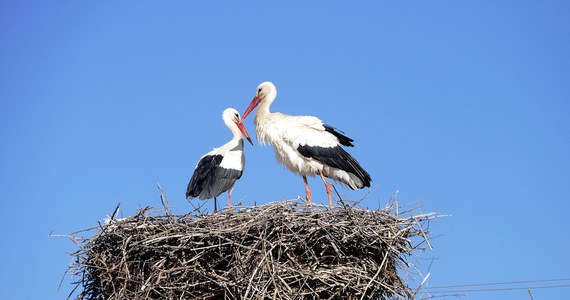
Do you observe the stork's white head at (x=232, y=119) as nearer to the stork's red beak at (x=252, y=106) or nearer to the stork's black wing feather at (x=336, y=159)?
the stork's red beak at (x=252, y=106)

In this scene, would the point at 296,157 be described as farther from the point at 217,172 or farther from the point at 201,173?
the point at 201,173

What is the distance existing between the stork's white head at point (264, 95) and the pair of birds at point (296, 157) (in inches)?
15.0

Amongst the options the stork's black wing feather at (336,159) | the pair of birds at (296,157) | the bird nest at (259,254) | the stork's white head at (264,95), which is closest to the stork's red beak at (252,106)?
the stork's white head at (264,95)

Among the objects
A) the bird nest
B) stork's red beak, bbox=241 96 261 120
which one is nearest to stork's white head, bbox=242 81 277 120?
stork's red beak, bbox=241 96 261 120

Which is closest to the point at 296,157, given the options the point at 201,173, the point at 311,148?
the point at 311,148

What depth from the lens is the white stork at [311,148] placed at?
831 cm

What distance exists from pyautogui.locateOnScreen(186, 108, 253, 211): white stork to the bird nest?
1.26 meters

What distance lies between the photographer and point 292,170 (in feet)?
28.0

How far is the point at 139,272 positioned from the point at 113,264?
0.22m

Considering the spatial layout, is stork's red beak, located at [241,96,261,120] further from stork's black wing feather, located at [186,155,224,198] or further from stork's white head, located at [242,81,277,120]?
stork's black wing feather, located at [186,155,224,198]

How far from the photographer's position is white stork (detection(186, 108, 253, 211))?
808 cm

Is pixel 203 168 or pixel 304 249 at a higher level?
pixel 203 168

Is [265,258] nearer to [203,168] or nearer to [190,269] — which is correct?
[190,269]

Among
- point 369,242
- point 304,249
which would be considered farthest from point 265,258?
point 369,242
